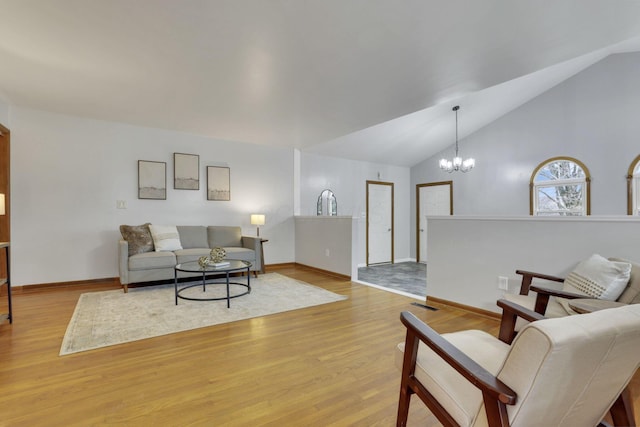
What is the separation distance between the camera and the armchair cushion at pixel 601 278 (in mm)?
1977

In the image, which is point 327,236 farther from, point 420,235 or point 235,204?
point 420,235

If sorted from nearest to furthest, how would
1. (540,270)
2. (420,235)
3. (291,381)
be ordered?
(291,381)
(540,270)
(420,235)

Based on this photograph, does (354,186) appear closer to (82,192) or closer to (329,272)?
(329,272)

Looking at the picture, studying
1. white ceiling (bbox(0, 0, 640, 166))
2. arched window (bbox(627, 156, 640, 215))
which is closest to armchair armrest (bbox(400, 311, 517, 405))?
white ceiling (bbox(0, 0, 640, 166))

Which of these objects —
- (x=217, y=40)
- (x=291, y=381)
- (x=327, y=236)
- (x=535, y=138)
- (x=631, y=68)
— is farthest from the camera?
(x=535, y=138)

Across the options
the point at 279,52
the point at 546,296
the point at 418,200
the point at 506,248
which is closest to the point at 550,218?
the point at 506,248

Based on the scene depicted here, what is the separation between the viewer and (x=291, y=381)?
1.89m

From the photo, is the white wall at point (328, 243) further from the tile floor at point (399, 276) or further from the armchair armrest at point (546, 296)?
the armchair armrest at point (546, 296)

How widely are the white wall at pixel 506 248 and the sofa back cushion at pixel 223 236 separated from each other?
320 cm

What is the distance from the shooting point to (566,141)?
5289mm

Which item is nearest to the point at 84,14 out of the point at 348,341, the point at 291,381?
the point at 291,381

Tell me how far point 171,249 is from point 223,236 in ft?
2.99

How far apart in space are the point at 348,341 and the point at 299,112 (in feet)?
9.71

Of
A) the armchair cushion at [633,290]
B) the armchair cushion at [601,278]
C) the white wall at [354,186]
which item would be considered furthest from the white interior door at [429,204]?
the armchair cushion at [633,290]
